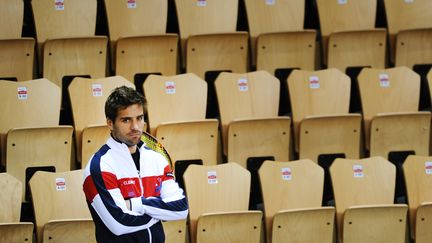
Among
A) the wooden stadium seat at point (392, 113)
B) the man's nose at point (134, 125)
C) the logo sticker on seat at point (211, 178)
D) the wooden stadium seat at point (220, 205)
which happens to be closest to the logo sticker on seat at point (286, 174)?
the wooden stadium seat at point (220, 205)

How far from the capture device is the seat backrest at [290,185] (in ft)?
11.4

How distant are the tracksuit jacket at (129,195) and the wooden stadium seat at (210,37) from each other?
1.61 meters

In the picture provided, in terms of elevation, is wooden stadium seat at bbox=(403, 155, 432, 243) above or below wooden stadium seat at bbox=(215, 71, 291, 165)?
below

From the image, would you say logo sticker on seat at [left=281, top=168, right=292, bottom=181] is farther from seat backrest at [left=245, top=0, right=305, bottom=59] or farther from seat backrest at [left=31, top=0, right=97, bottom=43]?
seat backrest at [left=31, top=0, right=97, bottom=43]

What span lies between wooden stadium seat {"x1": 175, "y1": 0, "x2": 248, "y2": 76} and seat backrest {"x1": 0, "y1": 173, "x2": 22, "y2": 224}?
1088mm

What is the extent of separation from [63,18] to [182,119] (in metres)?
0.76

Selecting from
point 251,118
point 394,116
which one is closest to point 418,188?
point 394,116

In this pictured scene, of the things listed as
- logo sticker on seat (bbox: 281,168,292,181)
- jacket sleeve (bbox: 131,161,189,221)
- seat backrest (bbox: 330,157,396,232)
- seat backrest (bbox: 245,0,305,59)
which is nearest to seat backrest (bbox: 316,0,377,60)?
seat backrest (bbox: 245,0,305,59)

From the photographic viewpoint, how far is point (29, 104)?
3621 millimetres

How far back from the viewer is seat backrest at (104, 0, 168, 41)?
161 inches

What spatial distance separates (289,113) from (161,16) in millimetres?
732

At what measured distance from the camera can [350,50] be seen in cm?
418

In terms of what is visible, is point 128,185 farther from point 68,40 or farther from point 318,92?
point 318,92

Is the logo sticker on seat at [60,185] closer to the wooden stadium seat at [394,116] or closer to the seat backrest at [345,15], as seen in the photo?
the wooden stadium seat at [394,116]
